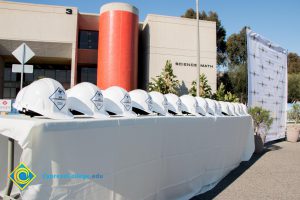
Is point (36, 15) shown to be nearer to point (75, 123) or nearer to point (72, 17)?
point (72, 17)

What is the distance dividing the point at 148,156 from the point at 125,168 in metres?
0.58

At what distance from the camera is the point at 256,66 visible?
44.0 feet

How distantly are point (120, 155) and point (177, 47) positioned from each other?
826 inches

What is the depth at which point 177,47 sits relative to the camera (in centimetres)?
2372

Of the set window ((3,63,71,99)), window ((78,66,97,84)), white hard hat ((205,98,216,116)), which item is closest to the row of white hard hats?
white hard hat ((205,98,216,116))

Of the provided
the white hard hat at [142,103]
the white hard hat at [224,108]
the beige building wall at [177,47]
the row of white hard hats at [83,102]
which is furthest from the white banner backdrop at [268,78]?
the beige building wall at [177,47]

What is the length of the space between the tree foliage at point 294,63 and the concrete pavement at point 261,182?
5838 centimetres

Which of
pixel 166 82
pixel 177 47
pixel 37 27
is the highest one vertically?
pixel 37 27

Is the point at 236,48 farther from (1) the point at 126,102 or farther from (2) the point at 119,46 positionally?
(1) the point at 126,102

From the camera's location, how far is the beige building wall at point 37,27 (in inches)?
850

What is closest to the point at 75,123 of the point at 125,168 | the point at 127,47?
the point at 125,168

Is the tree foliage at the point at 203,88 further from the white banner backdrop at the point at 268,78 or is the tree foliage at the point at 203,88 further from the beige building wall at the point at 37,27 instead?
the beige building wall at the point at 37,27

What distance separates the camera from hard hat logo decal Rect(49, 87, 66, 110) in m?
3.62

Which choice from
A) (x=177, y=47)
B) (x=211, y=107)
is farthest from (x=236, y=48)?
(x=211, y=107)
